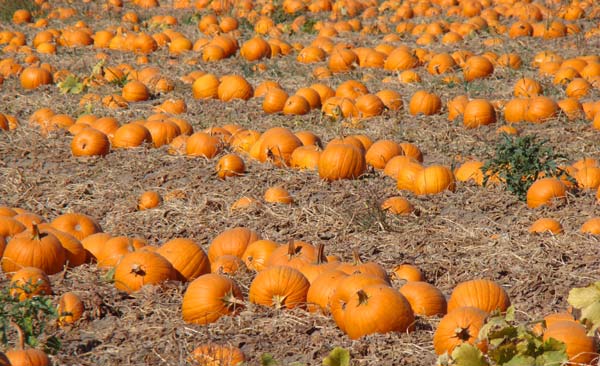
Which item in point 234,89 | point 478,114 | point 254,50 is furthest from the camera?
point 254,50

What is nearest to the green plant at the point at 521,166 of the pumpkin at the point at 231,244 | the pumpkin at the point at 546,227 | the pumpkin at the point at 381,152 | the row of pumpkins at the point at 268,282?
the pumpkin at the point at 546,227

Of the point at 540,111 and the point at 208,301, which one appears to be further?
the point at 540,111

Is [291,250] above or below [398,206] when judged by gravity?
above

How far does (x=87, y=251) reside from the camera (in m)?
5.52

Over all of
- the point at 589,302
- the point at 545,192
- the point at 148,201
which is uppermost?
the point at 589,302

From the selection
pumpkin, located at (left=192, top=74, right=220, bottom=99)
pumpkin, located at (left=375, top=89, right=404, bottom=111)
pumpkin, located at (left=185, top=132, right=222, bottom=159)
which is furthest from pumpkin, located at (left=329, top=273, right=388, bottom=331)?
pumpkin, located at (left=192, top=74, right=220, bottom=99)

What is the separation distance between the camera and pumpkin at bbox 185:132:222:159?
785 centimetres

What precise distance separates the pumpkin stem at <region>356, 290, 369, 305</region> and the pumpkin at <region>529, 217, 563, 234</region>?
1986 mm

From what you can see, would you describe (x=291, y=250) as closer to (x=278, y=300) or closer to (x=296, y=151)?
(x=278, y=300)

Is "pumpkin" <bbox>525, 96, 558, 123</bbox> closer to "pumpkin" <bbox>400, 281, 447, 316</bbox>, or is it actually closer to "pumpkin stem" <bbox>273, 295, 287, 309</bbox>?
"pumpkin" <bbox>400, 281, 447, 316</bbox>

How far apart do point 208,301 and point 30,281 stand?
0.87 meters

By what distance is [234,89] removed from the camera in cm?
980

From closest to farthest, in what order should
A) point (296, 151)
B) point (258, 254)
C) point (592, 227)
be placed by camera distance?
point (258, 254)
point (592, 227)
point (296, 151)

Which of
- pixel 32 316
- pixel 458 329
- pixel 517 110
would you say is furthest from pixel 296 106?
pixel 458 329
